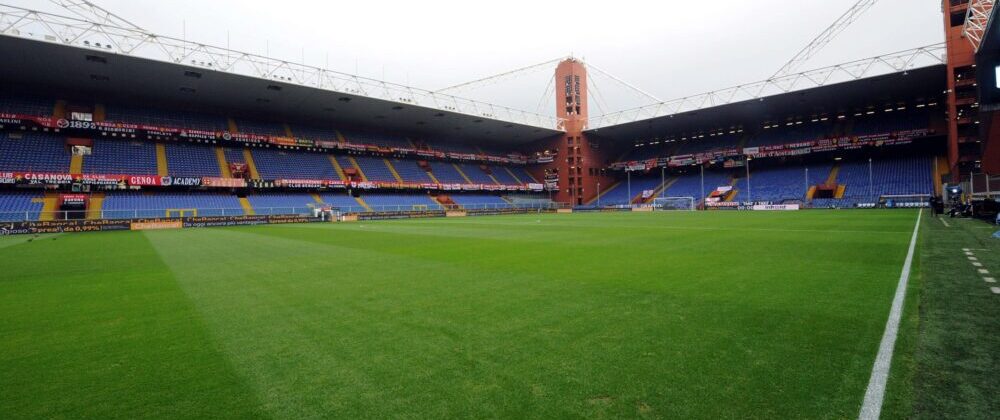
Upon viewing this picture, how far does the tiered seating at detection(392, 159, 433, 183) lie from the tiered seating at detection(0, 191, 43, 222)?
3403cm

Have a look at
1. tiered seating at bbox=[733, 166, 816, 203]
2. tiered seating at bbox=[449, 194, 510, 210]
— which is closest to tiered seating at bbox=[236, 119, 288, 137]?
tiered seating at bbox=[449, 194, 510, 210]

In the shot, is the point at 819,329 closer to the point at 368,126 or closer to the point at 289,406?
the point at 289,406

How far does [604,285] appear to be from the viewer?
710cm

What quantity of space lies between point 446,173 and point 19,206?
42.9m

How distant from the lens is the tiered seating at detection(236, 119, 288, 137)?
50.3 m

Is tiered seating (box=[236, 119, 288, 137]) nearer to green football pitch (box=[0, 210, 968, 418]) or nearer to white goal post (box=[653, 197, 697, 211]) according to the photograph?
green football pitch (box=[0, 210, 968, 418])

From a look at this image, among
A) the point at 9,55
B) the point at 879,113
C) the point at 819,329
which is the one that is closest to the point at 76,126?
the point at 9,55

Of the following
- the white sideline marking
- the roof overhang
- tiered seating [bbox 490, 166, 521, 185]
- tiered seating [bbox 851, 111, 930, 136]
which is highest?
the roof overhang

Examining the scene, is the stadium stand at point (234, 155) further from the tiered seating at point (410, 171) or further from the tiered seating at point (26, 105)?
the tiered seating at point (410, 171)

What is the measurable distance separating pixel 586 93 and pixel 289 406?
75147mm

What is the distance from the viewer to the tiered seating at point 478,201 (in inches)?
2298

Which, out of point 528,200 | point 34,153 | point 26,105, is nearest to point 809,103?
point 528,200

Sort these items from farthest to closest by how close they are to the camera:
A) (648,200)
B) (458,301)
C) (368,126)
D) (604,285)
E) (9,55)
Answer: (648,200) < (368,126) < (9,55) < (604,285) < (458,301)

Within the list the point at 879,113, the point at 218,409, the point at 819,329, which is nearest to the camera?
the point at 218,409
